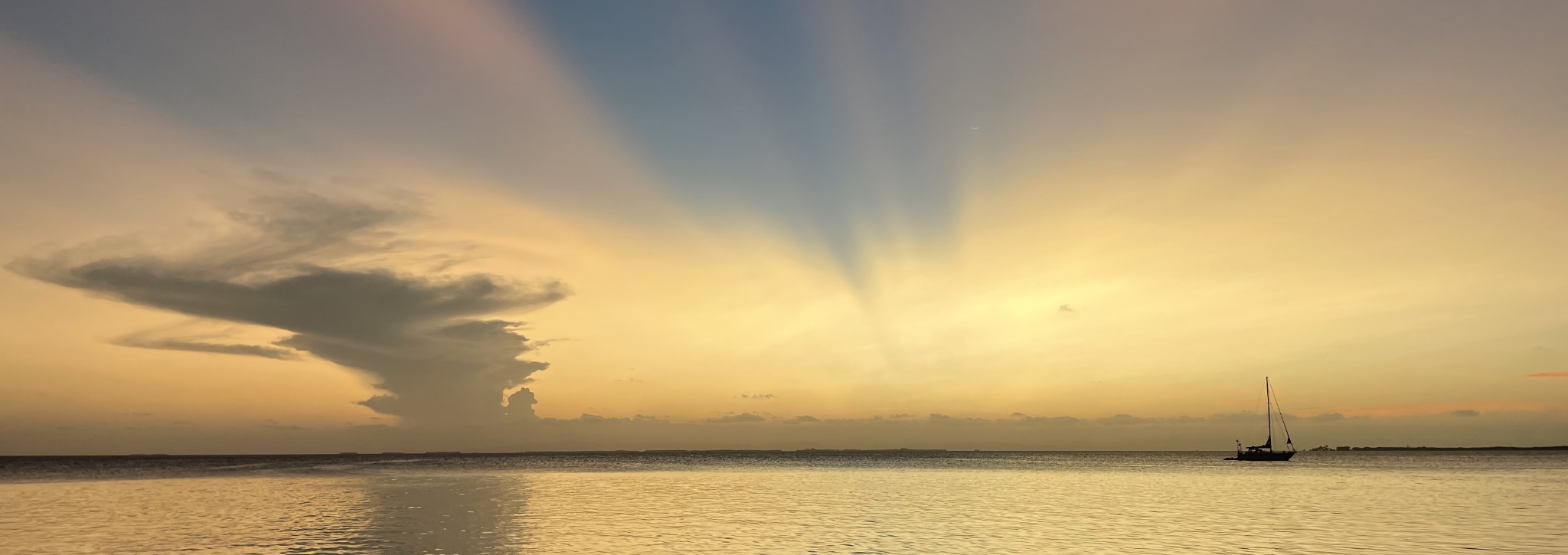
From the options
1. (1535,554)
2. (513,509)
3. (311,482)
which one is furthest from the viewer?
(311,482)

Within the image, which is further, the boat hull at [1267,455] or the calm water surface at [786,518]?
the boat hull at [1267,455]

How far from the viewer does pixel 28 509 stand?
56.7 metres

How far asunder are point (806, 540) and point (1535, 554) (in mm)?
27499

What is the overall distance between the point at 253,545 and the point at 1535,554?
162 feet

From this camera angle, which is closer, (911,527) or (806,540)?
(806,540)

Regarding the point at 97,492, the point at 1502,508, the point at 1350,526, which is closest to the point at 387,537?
the point at 1350,526

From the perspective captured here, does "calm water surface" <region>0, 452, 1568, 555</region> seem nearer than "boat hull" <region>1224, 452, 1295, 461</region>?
Yes

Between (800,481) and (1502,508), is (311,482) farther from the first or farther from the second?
(1502,508)

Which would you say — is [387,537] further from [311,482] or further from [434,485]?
[311,482]

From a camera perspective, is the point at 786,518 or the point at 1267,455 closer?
the point at 786,518

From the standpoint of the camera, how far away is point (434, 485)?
83.2 metres

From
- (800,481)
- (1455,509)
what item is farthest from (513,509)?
(1455,509)

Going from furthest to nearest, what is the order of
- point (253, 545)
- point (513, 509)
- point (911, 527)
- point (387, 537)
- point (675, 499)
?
point (675, 499)
point (513, 509)
point (911, 527)
point (387, 537)
point (253, 545)

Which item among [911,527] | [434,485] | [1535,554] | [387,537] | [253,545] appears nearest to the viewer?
[1535,554]
